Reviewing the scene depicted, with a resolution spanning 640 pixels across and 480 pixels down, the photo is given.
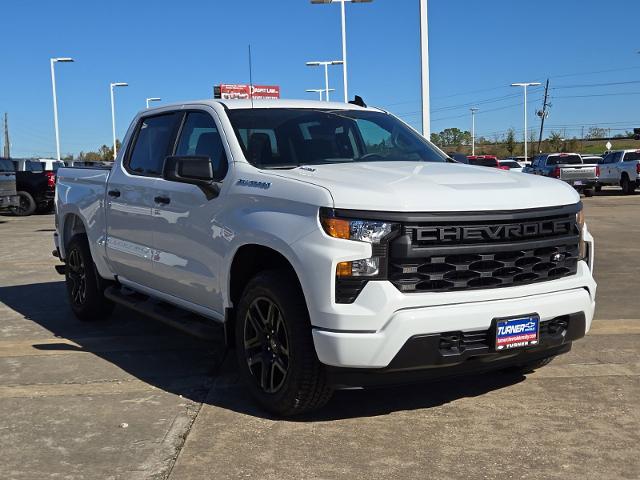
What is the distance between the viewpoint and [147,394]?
15.9ft

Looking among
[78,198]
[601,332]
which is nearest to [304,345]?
[601,332]

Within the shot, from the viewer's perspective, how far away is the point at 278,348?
4215 mm

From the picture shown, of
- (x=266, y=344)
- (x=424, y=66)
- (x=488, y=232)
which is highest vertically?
(x=424, y=66)

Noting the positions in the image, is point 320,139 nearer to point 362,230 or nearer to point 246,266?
A: point 246,266

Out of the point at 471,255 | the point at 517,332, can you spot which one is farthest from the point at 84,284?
the point at 517,332

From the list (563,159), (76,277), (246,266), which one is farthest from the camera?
(563,159)

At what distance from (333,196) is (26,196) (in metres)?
21.7

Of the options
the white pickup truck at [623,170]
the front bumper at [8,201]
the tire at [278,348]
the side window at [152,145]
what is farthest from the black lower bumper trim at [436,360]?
the white pickup truck at [623,170]

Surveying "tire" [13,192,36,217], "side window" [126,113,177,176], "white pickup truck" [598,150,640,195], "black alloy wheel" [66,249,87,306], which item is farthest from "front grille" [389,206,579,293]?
"white pickup truck" [598,150,640,195]

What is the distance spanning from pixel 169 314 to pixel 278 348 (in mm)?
1556

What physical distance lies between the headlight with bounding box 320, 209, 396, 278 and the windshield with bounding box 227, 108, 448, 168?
3.64 feet

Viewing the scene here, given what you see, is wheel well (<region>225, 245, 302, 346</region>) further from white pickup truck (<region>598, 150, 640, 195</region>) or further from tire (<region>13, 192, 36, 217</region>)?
white pickup truck (<region>598, 150, 640, 195</region>)

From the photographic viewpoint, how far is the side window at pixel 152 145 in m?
5.72

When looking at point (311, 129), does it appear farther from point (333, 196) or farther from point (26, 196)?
point (26, 196)
